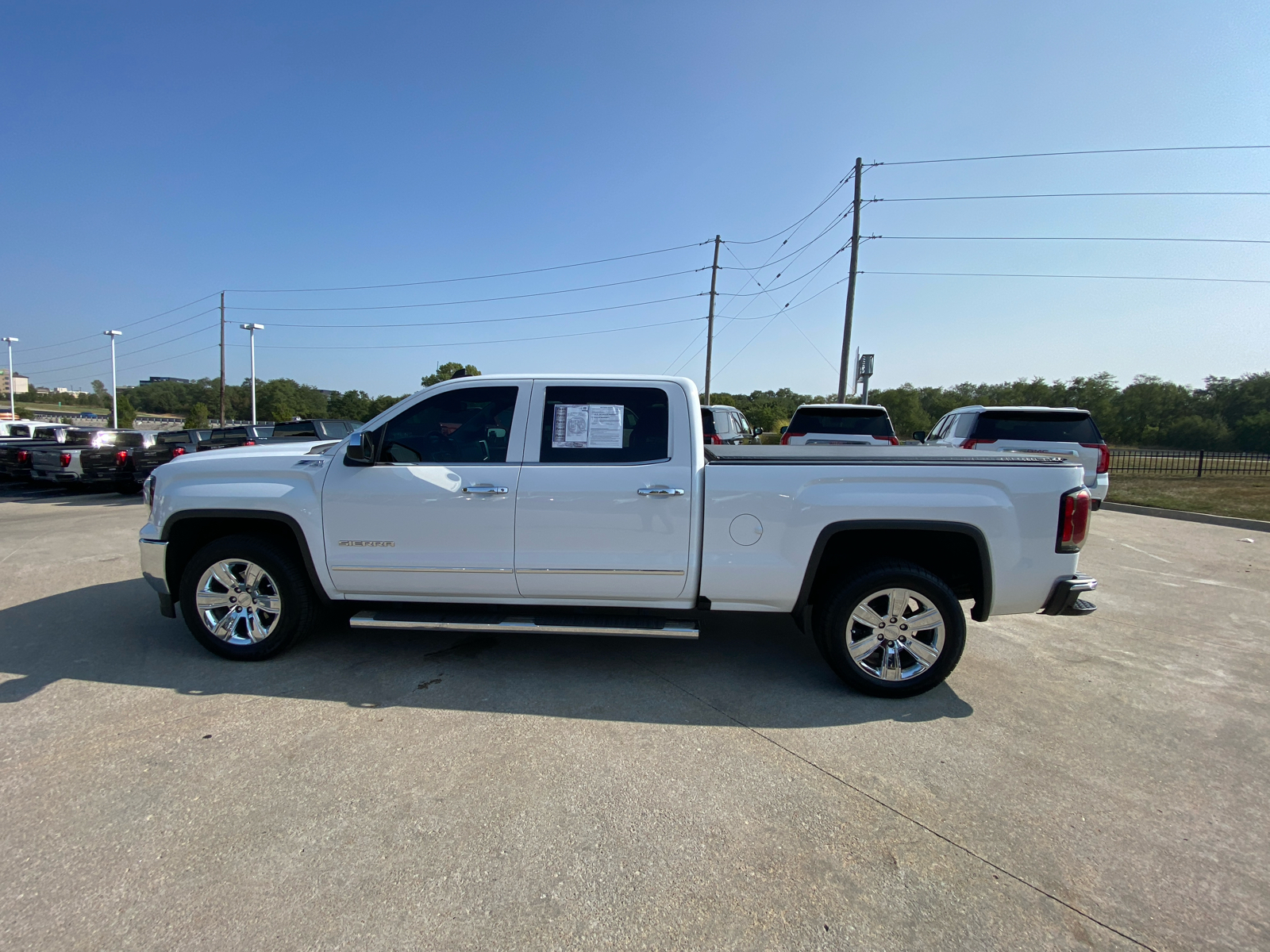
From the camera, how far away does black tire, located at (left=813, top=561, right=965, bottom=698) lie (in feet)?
11.8

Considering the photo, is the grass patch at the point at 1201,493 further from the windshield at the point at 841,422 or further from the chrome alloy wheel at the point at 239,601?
the chrome alloy wheel at the point at 239,601

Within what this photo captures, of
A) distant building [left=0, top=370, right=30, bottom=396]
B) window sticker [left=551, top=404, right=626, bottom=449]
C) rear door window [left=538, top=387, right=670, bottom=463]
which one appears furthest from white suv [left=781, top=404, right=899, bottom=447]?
distant building [left=0, top=370, right=30, bottom=396]

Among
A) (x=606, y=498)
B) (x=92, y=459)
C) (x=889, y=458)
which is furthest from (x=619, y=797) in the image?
(x=92, y=459)

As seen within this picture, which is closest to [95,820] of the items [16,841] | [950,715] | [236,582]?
[16,841]

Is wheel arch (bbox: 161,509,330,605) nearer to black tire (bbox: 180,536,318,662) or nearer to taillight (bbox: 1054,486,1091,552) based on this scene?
black tire (bbox: 180,536,318,662)

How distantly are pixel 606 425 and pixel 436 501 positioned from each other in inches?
45.2

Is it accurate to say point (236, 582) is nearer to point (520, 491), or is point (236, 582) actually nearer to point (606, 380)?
point (520, 491)

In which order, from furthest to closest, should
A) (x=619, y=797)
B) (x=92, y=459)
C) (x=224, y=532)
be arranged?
(x=92, y=459), (x=224, y=532), (x=619, y=797)

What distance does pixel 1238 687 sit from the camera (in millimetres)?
3973

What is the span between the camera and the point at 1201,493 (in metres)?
13.2

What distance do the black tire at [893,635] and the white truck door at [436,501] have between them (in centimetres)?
200

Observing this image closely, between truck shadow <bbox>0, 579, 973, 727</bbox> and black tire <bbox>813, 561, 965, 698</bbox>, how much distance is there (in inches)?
6.2

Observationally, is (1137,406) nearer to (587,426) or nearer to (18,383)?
(587,426)

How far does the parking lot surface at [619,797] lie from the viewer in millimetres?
2098
